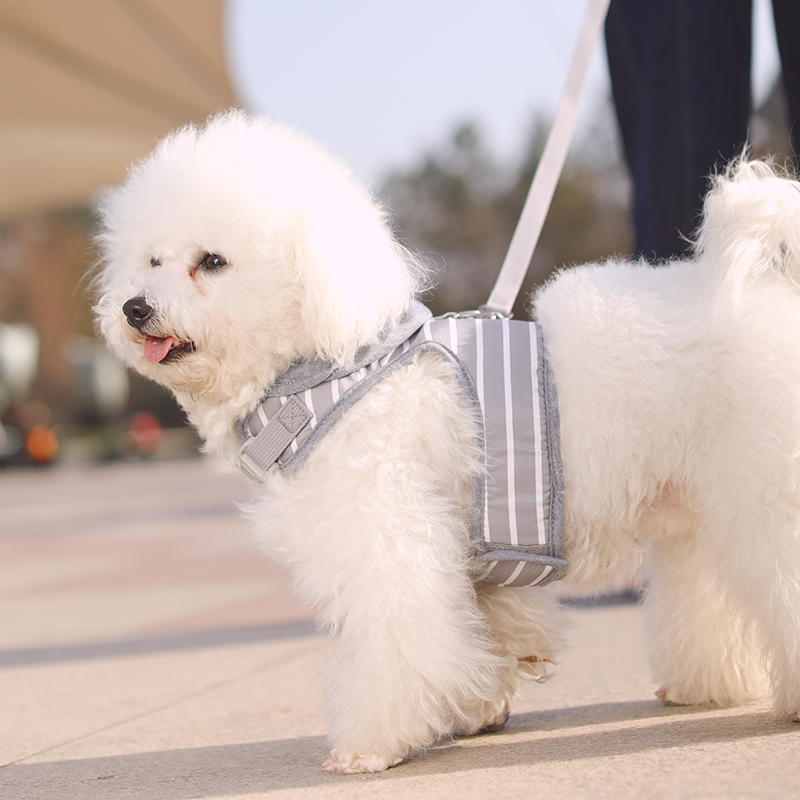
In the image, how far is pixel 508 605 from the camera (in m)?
2.36

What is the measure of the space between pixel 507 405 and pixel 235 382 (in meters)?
0.67

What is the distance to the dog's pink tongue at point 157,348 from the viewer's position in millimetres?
2197

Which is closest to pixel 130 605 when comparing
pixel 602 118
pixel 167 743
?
pixel 167 743

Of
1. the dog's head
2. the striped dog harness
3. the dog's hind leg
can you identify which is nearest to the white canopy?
the dog's head

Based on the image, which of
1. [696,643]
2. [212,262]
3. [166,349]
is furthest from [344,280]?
[696,643]

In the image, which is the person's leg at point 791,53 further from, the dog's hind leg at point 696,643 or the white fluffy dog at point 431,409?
the dog's hind leg at point 696,643

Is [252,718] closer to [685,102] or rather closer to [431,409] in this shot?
[431,409]

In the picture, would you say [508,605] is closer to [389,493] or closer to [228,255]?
[389,493]

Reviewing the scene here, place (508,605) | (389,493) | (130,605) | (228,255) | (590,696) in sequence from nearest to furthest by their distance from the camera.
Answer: (389,493) < (228,255) < (508,605) < (590,696) < (130,605)

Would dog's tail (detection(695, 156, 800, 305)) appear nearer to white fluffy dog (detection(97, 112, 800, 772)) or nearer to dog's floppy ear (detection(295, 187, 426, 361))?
white fluffy dog (detection(97, 112, 800, 772))

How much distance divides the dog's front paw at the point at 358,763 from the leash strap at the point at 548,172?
122cm

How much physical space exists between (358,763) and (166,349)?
3.46 feet

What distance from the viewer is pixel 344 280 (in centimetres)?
213

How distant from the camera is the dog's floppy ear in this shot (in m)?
2.13
